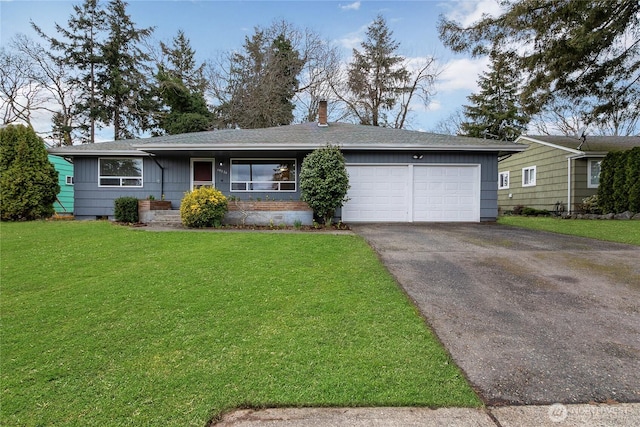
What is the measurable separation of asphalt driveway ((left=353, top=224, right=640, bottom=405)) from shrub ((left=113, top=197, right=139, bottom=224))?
8.36 meters

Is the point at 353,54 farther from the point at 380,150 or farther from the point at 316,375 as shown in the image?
the point at 316,375

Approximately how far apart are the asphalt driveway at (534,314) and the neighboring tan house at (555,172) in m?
8.45

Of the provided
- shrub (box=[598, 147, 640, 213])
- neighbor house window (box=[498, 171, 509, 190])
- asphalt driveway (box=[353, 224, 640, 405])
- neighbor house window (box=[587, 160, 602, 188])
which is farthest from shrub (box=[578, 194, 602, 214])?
asphalt driveway (box=[353, 224, 640, 405])

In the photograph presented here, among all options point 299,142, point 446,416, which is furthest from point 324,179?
point 446,416

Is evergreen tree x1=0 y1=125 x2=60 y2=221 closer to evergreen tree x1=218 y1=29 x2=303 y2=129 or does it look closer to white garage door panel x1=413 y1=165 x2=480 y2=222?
white garage door panel x1=413 y1=165 x2=480 y2=222

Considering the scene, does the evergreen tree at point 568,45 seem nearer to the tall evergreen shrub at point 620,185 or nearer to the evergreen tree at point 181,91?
the tall evergreen shrub at point 620,185

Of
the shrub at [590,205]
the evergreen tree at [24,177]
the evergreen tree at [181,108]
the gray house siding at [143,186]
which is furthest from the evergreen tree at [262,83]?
the shrub at [590,205]

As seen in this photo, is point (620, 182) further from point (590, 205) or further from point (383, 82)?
point (383, 82)

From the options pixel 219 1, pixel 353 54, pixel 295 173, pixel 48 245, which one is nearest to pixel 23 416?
pixel 48 245

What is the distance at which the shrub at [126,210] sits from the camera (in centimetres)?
1050

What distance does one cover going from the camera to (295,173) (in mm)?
11609

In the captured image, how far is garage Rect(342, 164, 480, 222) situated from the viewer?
35.6ft

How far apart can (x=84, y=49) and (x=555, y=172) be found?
1189 inches

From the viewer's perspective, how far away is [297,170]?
37.9 ft
